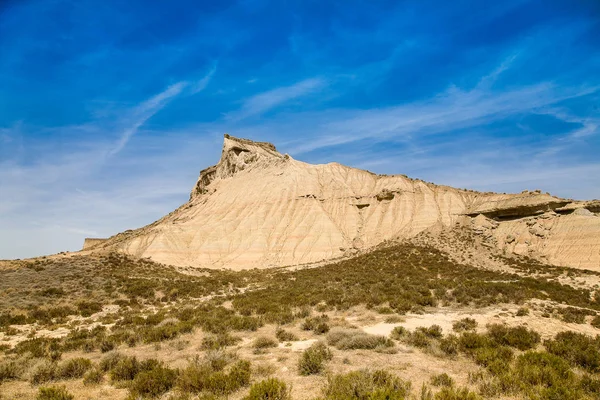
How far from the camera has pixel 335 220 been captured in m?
58.2

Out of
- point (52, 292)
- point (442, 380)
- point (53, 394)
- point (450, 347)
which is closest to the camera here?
point (53, 394)

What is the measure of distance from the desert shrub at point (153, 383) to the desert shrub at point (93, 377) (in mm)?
1127

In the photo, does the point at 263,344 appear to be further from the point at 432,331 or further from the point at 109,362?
the point at 432,331

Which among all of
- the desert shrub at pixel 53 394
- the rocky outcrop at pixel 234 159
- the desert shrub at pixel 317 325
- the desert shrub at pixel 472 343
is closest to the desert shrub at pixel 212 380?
the desert shrub at pixel 53 394

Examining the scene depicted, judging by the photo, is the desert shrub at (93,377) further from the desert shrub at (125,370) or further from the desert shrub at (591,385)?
the desert shrub at (591,385)

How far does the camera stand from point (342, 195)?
62.7 m

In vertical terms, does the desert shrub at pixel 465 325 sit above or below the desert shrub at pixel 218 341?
below

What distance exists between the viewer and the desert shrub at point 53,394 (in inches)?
278

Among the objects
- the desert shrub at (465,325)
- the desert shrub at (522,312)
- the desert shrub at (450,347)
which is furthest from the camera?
the desert shrub at (522,312)

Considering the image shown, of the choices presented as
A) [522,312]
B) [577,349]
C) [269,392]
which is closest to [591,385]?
[577,349]

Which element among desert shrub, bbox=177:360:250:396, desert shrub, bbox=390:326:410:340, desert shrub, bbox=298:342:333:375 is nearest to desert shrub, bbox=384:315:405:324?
desert shrub, bbox=390:326:410:340

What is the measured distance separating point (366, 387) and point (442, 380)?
2.15 m

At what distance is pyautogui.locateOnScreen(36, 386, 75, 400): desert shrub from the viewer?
7055 mm

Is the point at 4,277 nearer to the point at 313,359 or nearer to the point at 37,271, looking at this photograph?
the point at 37,271
